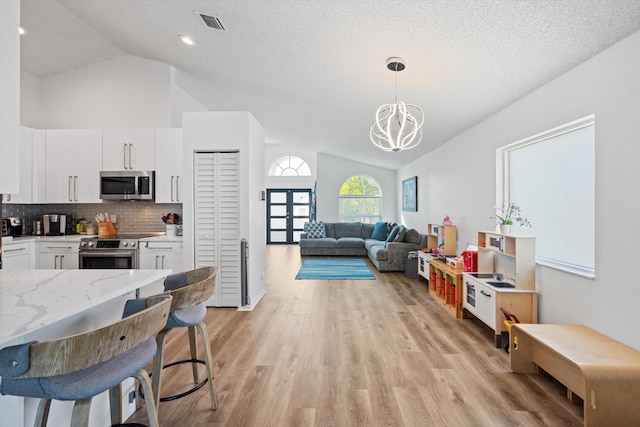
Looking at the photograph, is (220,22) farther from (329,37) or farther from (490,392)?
(490,392)

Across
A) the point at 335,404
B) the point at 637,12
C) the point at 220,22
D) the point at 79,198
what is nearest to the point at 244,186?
the point at 220,22

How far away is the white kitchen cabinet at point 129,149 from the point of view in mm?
4570

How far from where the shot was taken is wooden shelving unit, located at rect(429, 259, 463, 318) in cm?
382

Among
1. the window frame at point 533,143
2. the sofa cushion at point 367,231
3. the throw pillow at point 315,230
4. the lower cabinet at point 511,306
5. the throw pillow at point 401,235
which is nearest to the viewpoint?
the window frame at point 533,143

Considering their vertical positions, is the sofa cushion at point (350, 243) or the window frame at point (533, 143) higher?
the window frame at point (533, 143)

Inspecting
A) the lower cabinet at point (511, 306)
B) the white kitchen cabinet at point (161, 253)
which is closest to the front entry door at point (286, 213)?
the white kitchen cabinet at point (161, 253)

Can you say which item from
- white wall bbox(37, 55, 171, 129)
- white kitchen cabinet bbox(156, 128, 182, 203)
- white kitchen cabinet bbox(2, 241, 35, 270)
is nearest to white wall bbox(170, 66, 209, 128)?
white wall bbox(37, 55, 171, 129)

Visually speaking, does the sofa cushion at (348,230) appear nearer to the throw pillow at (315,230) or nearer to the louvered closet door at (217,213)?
the throw pillow at (315,230)

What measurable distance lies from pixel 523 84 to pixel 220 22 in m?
2.89

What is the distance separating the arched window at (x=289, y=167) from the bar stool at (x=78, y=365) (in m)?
9.77

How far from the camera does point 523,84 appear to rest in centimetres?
297

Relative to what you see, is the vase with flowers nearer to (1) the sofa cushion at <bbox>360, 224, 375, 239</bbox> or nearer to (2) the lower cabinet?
(2) the lower cabinet

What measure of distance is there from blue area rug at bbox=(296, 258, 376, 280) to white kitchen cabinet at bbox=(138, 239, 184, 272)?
2245mm

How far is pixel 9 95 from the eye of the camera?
1.55 metres
